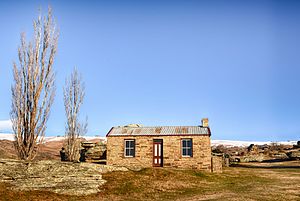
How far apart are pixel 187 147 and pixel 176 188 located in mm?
8624

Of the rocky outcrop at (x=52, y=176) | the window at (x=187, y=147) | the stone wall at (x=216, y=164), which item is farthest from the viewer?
the window at (x=187, y=147)

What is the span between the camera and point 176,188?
782 inches

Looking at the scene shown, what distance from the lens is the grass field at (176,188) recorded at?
641 inches

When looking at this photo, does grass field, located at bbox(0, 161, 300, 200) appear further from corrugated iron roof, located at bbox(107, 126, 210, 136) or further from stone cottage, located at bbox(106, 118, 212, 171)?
corrugated iron roof, located at bbox(107, 126, 210, 136)

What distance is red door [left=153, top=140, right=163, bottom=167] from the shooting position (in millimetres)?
28402

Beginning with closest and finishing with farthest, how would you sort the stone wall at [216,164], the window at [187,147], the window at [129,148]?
the stone wall at [216,164] → the window at [187,147] → the window at [129,148]

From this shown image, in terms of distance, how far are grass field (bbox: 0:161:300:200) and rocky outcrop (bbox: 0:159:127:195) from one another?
0.72 meters

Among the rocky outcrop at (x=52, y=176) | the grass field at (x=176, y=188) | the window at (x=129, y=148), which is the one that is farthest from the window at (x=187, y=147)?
the rocky outcrop at (x=52, y=176)

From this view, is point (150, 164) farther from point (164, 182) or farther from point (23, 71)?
point (23, 71)

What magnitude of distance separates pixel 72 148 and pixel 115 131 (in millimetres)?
5534

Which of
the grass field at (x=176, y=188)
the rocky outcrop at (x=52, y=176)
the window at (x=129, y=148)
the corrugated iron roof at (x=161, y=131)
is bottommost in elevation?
the grass field at (x=176, y=188)

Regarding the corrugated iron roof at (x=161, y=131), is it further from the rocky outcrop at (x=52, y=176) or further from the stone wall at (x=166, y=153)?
the rocky outcrop at (x=52, y=176)

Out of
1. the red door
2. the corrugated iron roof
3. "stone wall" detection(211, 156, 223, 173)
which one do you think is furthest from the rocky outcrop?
"stone wall" detection(211, 156, 223, 173)

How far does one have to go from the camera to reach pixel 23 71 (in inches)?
847
